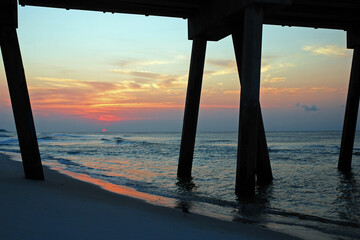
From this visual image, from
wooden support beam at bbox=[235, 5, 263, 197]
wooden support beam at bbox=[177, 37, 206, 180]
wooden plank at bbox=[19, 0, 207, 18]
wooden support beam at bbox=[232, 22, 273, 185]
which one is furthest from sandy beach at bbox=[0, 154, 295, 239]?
wooden plank at bbox=[19, 0, 207, 18]

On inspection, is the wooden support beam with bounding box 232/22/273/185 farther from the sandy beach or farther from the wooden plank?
the sandy beach

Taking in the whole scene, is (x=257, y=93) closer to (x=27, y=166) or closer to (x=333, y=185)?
(x=333, y=185)

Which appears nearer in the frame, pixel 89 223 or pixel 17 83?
pixel 89 223

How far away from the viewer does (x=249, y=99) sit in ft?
28.6

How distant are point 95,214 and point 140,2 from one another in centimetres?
827

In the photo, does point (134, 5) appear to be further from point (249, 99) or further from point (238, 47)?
point (249, 99)

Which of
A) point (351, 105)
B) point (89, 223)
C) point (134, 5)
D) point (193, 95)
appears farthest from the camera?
point (351, 105)

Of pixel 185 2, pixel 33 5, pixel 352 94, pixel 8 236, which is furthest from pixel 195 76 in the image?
pixel 8 236

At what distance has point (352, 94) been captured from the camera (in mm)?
14930

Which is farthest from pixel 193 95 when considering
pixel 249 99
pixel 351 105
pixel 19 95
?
pixel 351 105

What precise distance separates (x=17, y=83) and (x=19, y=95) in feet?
1.04

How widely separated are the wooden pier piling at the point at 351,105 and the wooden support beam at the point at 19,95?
13.8 metres

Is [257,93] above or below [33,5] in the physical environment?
below

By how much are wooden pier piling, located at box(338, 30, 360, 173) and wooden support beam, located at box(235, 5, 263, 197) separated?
8.33m
